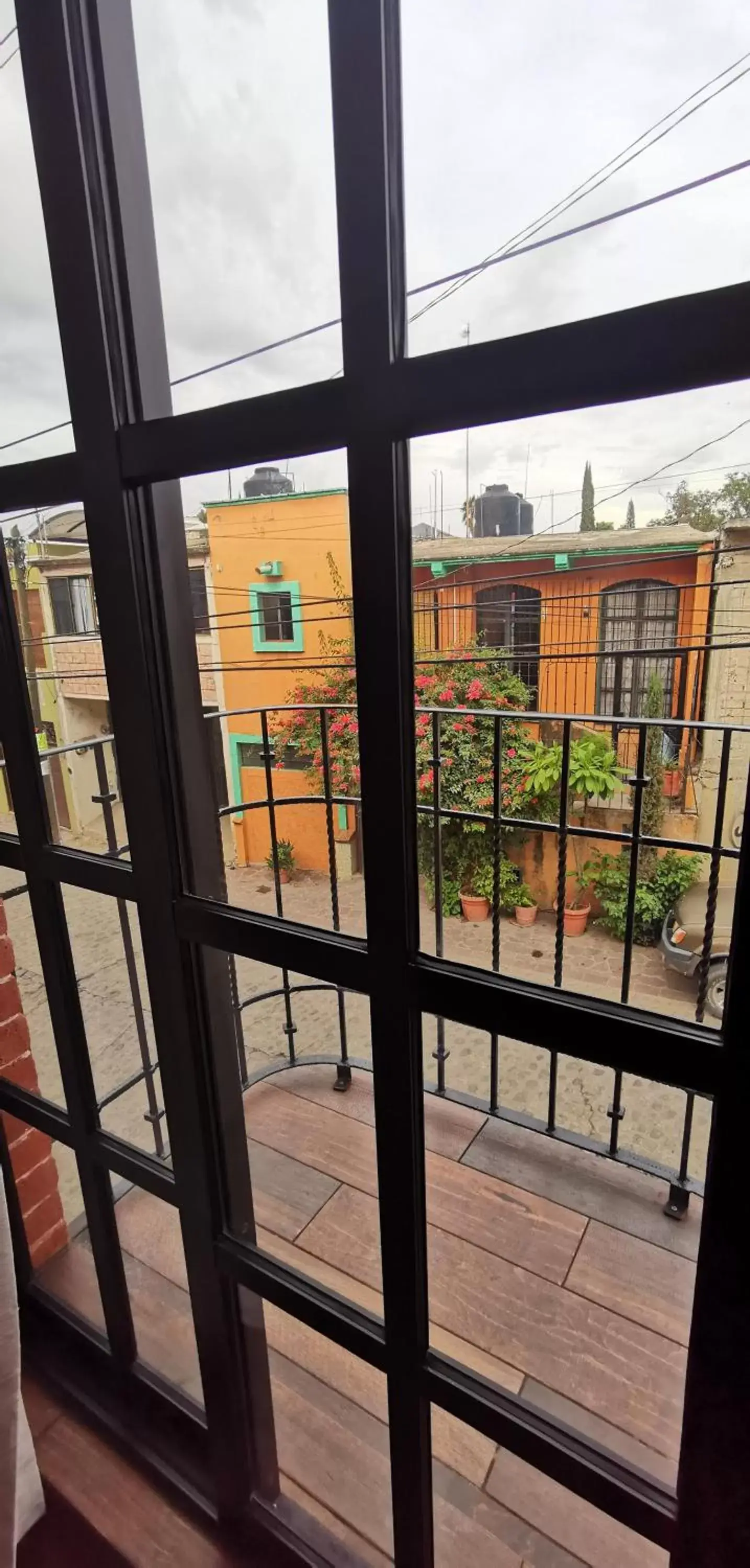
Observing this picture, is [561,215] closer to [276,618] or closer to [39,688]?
[276,618]

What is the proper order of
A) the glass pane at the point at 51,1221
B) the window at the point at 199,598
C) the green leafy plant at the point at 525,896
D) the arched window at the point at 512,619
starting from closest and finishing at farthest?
the arched window at the point at 512,619 < the window at the point at 199,598 < the glass pane at the point at 51,1221 < the green leafy plant at the point at 525,896

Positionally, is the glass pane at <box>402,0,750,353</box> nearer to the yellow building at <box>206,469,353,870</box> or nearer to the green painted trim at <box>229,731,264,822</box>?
the yellow building at <box>206,469,353,870</box>

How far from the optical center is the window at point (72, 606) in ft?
2.76

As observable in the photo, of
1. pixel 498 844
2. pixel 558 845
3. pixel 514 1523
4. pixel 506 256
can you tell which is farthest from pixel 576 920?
pixel 506 256

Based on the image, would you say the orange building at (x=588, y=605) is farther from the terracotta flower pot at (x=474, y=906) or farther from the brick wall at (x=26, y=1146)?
the terracotta flower pot at (x=474, y=906)

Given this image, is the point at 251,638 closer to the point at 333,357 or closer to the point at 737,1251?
the point at 333,357

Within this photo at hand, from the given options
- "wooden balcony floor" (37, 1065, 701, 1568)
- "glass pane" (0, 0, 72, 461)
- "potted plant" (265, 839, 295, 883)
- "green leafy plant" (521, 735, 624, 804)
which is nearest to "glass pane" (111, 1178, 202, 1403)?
"wooden balcony floor" (37, 1065, 701, 1568)

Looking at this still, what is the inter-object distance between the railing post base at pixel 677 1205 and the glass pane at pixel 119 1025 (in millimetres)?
1101

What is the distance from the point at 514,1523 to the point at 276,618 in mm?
1359

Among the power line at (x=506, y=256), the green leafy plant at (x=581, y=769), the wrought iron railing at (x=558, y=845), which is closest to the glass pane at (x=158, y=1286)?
the wrought iron railing at (x=558, y=845)

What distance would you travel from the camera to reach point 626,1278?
1.42m

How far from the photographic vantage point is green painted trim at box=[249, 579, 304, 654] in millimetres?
933

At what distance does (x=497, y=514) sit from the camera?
65cm

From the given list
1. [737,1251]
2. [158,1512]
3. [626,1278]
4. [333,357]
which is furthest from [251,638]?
[626,1278]
